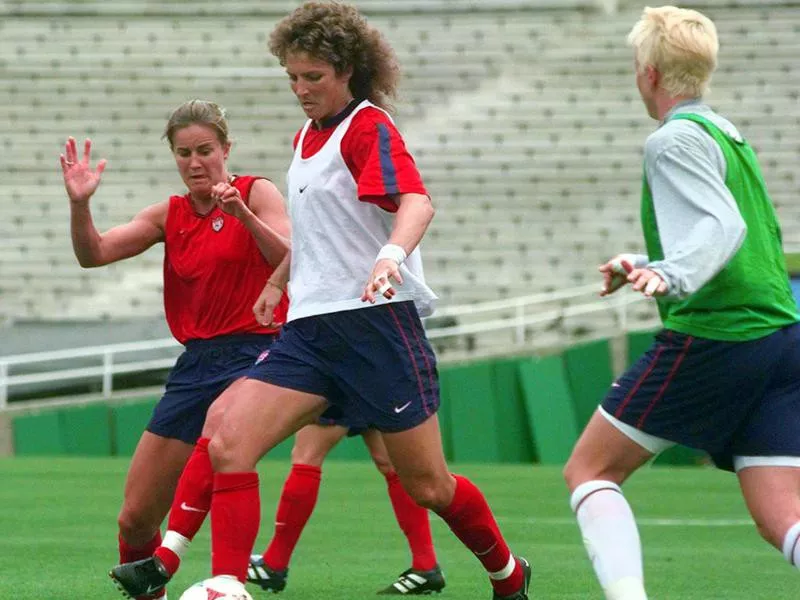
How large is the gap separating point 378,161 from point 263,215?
0.85m

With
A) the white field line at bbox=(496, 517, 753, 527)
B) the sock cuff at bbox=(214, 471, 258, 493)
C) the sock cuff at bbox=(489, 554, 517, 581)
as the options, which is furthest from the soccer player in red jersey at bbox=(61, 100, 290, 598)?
the white field line at bbox=(496, 517, 753, 527)

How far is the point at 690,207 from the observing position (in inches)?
171

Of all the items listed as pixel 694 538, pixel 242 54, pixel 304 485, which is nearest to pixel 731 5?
pixel 242 54

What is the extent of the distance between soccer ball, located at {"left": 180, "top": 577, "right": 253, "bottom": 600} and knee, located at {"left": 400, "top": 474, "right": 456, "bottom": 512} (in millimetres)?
682

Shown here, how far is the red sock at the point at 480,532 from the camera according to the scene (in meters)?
5.61

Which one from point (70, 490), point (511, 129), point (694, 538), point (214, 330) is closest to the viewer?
point (214, 330)

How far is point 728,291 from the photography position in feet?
14.7

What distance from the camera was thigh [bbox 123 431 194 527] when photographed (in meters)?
5.65

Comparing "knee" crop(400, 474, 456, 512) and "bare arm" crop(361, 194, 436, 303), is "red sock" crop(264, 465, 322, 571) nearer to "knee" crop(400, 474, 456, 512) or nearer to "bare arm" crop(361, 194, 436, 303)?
"knee" crop(400, 474, 456, 512)

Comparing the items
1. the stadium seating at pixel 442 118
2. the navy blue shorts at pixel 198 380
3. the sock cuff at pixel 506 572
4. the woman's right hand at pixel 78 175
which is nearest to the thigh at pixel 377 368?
the navy blue shorts at pixel 198 380

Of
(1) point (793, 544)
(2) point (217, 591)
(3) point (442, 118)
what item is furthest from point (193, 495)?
(3) point (442, 118)

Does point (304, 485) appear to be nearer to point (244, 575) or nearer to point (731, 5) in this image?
point (244, 575)

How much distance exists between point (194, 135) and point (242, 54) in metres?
19.8

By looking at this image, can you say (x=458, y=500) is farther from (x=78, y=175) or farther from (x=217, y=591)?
(x=78, y=175)
